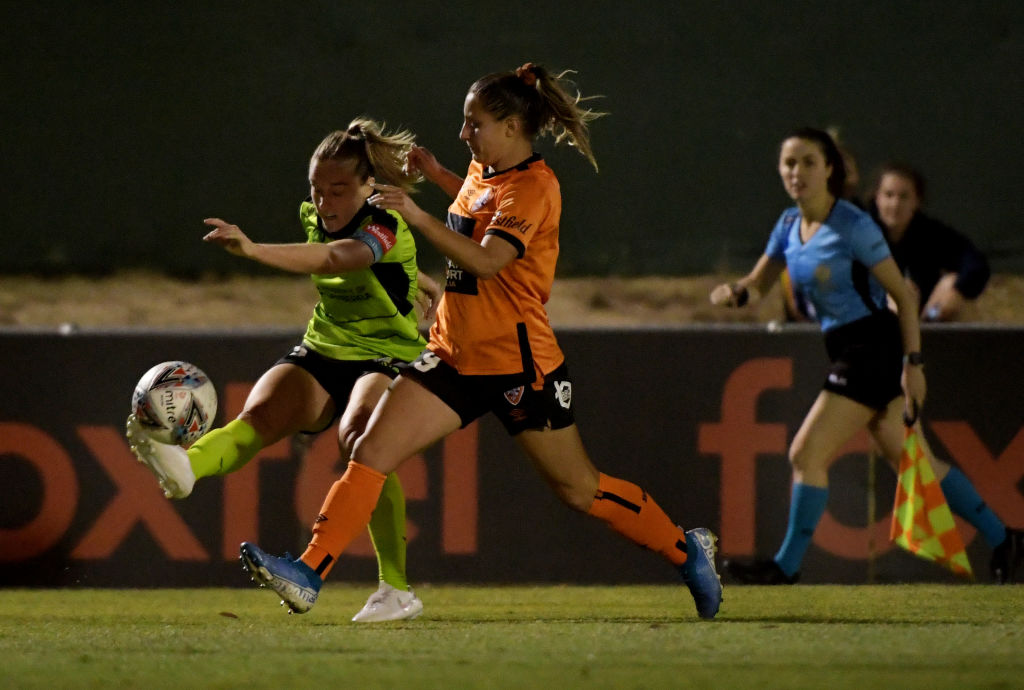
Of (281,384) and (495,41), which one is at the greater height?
(495,41)

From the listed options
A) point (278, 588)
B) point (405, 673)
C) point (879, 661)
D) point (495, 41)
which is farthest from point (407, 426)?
point (495, 41)

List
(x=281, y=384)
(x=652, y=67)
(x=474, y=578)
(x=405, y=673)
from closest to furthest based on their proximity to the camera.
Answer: (x=405, y=673)
(x=281, y=384)
(x=474, y=578)
(x=652, y=67)

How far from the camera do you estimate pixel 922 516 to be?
23.3 feet

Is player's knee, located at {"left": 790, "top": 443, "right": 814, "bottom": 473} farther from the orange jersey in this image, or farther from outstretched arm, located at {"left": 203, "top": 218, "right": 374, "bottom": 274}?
outstretched arm, located at {"left": 203, "top": 218, "right": 374, "bottom": 274}

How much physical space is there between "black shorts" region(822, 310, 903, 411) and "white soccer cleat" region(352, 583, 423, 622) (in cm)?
209

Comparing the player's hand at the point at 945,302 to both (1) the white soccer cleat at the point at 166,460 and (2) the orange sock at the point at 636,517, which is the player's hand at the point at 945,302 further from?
(1) the white soccer cleat at the point at 166,460

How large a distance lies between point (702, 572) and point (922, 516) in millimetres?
1554

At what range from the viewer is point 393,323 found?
6.36 m

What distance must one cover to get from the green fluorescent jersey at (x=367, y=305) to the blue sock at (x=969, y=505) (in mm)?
2547

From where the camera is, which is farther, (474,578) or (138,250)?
(138,250)

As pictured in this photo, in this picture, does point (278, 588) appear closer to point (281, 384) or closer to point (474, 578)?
point (281, 384)

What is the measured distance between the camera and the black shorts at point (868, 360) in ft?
23.3

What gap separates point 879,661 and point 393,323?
92.8 inches

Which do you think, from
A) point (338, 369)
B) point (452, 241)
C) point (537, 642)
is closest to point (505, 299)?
point (452, 241)
